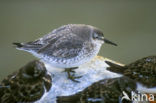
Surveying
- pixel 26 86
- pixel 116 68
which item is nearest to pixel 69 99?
pixel 26 86

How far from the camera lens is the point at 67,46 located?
2424mm

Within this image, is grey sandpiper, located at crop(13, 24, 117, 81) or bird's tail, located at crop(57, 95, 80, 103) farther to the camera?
grey sandpiper, located at crop(13, 24, 117, 81)

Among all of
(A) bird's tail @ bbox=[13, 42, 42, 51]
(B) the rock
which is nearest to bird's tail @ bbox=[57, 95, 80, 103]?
(B) the rock

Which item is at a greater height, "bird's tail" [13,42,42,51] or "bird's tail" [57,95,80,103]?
"bird's tail" [13,42,42,51]

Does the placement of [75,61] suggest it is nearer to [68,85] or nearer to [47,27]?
[68,85]

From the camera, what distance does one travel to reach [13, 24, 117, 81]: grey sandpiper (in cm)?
238

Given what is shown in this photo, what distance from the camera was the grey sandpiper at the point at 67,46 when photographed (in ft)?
7.82

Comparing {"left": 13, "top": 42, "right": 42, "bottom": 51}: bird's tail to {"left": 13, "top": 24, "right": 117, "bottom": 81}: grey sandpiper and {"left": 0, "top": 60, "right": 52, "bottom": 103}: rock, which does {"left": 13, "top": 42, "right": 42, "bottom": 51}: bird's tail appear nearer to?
{"left": 13, "top": 24, "right": 117, "bottom": 81}: grey sandpiper

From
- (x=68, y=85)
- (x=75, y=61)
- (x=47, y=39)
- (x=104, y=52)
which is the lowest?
(x=104, y=52)

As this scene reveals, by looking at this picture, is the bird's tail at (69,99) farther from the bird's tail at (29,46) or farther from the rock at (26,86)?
the bird's tail at (29,46)

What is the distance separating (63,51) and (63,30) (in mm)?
252

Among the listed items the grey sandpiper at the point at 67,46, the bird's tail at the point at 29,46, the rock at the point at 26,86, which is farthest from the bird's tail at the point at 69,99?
the bird's tail at the point at 29,46

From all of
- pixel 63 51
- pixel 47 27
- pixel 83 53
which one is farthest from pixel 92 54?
pixel 47 27

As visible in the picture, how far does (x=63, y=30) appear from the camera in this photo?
8.40ft
